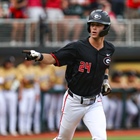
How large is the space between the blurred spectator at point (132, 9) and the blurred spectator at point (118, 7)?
36cm

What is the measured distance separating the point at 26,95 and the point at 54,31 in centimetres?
253

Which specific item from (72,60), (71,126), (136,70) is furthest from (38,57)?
(136,70)

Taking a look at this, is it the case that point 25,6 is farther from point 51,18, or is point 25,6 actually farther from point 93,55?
point 93,55

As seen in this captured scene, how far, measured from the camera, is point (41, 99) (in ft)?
44.3

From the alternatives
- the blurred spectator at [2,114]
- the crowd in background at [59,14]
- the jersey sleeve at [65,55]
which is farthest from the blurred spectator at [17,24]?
the jersey sleeve at [65,55]

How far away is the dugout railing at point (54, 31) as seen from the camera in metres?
14.7

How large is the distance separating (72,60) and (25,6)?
7575 millimetres

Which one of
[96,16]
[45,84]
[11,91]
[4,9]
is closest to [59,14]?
[4,9]

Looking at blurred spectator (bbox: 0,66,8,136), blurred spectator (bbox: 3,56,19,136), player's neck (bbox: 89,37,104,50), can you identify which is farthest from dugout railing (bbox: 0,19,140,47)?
player's neck (bbox: 89,37,104,50)

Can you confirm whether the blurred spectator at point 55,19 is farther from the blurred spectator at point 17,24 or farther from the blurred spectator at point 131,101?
the blurred spectator at point 131,101

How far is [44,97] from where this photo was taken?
13586 mm

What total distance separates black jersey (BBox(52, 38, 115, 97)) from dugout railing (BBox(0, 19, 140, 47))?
24.5 feet

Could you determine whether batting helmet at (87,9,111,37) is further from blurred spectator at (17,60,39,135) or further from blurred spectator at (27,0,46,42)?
blurred spectator at (27,0,46,42)

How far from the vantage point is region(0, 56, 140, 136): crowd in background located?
13.0 m
